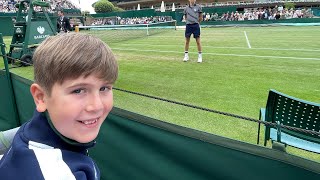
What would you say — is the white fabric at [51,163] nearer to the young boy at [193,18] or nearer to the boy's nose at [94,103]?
the boy's nose at [94,103]

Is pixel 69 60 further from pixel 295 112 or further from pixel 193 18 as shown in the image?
pixel 193 18

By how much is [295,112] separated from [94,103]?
2194mm

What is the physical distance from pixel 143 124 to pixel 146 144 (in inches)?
7.0

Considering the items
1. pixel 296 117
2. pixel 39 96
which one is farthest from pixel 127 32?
pixel 39 96

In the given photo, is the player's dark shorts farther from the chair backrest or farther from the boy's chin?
the boy's chin

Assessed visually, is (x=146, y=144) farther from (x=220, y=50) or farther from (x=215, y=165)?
(x=220, y=50)

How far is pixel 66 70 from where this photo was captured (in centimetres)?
143

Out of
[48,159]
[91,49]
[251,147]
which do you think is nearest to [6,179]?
[48,159]

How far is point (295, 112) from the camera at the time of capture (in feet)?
9.98

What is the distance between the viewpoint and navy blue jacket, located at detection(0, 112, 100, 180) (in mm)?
1340

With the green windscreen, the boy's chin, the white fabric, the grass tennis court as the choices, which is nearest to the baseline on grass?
the grass tennis court

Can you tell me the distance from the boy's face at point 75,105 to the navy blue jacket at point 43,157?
0.05m

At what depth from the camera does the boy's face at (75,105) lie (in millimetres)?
1448

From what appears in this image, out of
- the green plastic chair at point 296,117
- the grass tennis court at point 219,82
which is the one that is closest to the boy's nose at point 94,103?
the green plastic chair at point 296,117
